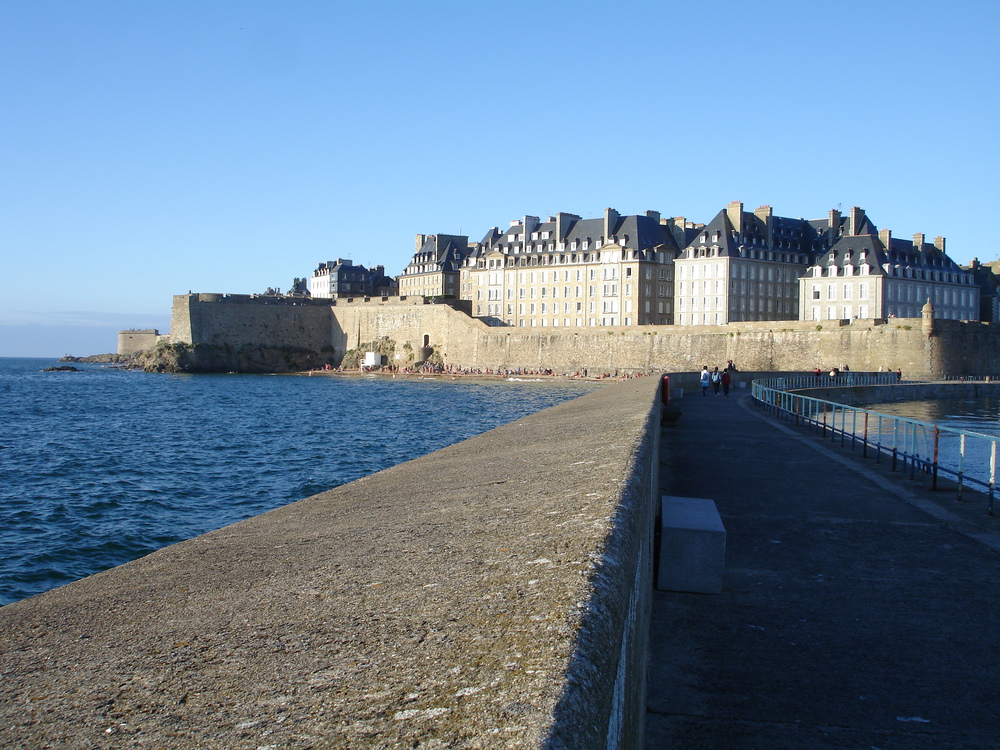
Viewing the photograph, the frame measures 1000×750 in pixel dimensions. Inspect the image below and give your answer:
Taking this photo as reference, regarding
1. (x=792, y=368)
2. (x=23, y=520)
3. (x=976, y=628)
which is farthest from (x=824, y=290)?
(x=976, y=628)

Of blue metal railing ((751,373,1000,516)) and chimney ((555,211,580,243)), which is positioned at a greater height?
chimney ((555,211,580,243))

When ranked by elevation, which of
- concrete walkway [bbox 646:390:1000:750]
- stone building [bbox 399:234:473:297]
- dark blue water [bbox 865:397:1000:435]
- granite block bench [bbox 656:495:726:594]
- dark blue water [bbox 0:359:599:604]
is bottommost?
dark blue water [bbox 0:359:599:604]

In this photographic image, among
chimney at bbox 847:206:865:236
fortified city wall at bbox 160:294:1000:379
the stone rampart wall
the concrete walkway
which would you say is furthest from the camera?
the stone rampart wall

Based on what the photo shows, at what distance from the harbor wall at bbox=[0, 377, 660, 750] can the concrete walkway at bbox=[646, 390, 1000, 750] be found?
1.39m

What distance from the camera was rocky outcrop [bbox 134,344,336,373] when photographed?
84750 mm

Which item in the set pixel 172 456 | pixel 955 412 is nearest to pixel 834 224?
pixel 955 412

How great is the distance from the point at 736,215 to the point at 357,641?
71140 millimetres

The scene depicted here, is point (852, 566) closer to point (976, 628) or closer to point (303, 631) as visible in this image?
point (976, 628)

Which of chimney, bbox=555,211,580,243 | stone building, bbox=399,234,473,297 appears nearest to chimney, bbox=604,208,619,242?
chimney, bbox=555,211,580,243

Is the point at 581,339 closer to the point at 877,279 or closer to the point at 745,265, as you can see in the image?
the point at 745,265

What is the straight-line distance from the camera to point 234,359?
284ft

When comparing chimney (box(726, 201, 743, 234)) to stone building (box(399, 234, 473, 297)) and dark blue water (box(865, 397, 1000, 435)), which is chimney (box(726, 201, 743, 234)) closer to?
dark blue water (box(865, 397, 1000, 435))

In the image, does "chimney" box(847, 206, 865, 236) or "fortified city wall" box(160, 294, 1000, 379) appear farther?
"chimney" box(847, 206, 865, 236)

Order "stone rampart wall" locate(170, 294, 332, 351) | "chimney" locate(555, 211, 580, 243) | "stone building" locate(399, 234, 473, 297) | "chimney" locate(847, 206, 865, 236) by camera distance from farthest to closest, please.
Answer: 1. "stone building" locate(399, 234, 473, 297)
2. "stone rampart wall" locate(170, 294, 332, 351)
3. "chimney" locate(555, 211, 580, 243)
4. "chimney" locate(847, 206, 865, 236)
